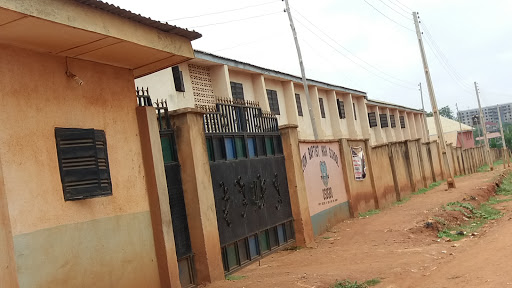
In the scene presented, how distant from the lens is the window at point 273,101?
24.2 metres

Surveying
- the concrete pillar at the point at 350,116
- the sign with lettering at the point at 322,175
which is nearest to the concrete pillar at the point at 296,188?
the sign with lettering at the point at 322,175

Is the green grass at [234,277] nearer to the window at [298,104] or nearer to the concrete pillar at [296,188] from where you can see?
the concrete pillar at [296,188]

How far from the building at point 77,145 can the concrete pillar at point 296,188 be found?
520 cm

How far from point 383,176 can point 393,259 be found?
10721mm

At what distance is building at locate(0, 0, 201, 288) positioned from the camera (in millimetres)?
5609

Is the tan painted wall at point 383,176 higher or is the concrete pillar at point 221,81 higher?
the concrete pillar at point 221,81

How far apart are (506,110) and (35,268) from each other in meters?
209

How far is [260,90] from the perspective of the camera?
22.7 metres

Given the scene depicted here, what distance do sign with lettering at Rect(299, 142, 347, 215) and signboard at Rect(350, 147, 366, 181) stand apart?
1.19 m

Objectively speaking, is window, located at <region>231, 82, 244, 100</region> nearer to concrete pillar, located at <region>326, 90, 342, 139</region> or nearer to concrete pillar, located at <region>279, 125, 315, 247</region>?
concrete pillar, located at <region>279, 125, 315, 247</region>

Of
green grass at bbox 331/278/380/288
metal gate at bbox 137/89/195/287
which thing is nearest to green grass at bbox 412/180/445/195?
green grass at bbox 331/278/380/288

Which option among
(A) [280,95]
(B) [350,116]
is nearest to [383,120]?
(B) [350,116]

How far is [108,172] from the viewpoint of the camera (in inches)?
276

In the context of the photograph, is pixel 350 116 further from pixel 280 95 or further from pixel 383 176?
pixel 383 176
